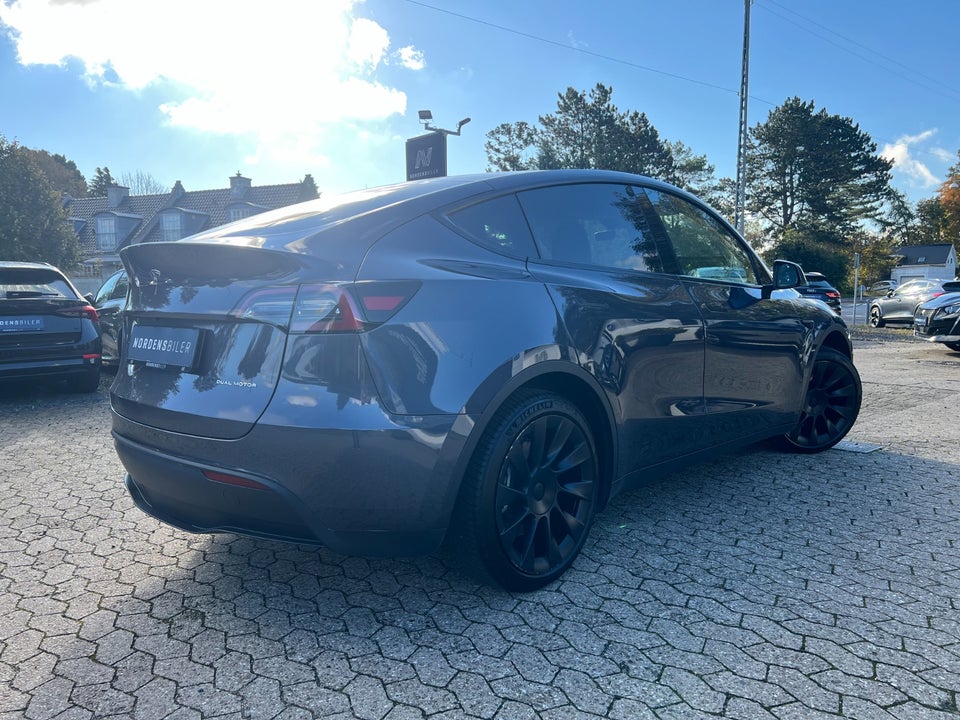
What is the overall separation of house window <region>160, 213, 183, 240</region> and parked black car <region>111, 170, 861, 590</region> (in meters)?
47.9

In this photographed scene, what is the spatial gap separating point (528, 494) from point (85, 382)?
260 inches

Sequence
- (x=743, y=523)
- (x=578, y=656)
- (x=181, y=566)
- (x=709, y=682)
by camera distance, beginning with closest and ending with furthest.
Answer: (x=709, y=682) < (x=578, y=656) < (x=181, y=566) < (x=743, y=523)

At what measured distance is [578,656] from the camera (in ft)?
7.59

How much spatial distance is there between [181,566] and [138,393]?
863 mm

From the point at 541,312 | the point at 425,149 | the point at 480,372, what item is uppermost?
the point at 425,149

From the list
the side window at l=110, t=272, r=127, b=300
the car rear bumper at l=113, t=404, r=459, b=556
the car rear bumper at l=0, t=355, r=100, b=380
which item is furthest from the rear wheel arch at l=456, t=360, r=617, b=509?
the side window at l=110, t=272, r=127, b=300

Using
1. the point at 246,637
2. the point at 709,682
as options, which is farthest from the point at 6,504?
the point at 709,682

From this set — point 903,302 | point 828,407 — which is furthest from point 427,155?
point 903,302

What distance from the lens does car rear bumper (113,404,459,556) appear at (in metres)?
2.25

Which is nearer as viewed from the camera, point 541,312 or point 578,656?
point 578,656

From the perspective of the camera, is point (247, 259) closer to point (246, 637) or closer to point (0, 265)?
point (246, 637)

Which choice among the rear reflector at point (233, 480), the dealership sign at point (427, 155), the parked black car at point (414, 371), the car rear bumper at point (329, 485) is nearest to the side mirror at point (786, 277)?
the parked black car at point (414, 371)

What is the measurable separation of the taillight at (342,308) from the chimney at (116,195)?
184 feet

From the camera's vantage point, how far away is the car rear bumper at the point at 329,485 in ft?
7.39
